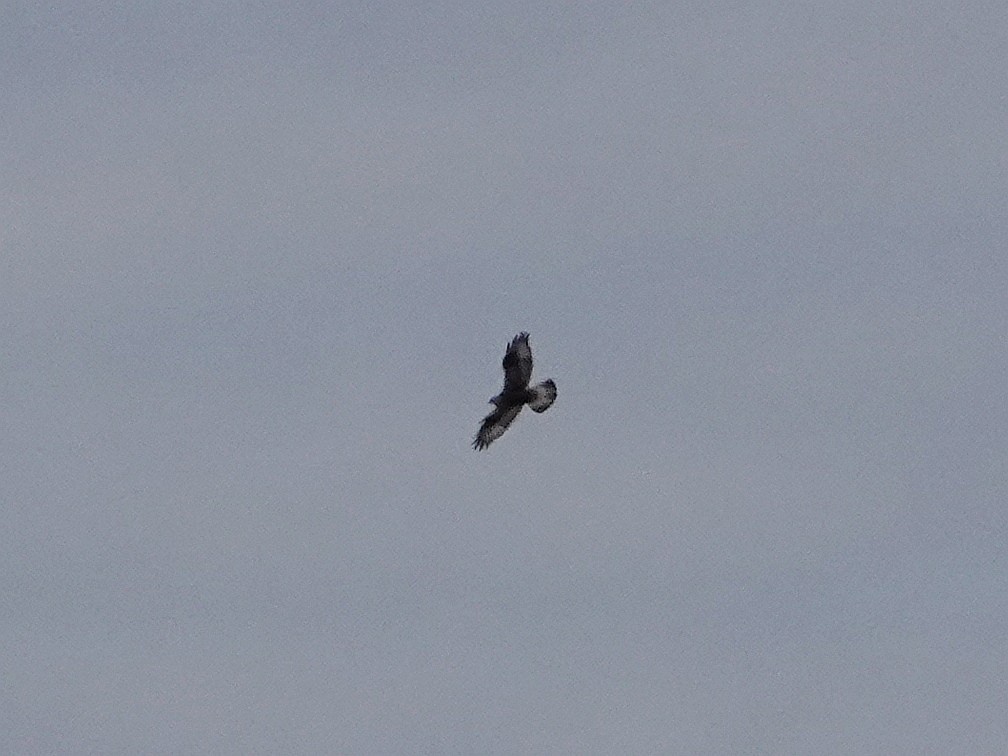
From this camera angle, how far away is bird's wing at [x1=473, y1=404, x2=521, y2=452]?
105500mm

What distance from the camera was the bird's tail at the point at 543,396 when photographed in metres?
105

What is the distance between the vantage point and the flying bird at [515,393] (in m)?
105

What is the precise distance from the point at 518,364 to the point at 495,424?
253cm

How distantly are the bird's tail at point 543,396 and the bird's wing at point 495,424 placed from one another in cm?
71

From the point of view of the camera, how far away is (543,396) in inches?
4124

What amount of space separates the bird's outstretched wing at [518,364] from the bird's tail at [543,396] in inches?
21.6

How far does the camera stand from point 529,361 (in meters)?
105

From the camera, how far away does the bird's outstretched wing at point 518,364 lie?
4124 inches

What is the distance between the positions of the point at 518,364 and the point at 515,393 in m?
1.15

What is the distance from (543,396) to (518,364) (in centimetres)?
145

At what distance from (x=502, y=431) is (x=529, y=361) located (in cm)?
285

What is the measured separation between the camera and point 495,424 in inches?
4163

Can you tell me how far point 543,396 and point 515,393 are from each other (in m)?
1.09

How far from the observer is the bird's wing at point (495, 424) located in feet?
346
